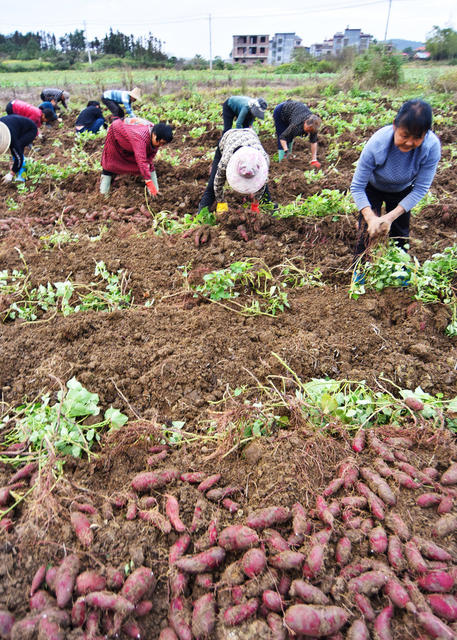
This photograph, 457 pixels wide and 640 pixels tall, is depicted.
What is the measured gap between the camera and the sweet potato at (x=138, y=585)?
156cm

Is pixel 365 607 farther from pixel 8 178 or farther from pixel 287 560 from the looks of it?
pixel 8 178

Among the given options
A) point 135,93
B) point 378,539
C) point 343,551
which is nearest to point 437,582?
point 378,539

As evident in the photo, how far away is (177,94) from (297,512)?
1870 centimetres

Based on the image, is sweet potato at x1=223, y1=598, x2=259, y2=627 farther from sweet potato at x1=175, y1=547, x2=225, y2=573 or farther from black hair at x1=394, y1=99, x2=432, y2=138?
black hair at x1=394, y1=99, x2=432, y2=138

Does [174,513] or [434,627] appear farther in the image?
[174,513]

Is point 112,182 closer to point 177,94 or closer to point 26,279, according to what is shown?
point 26,279

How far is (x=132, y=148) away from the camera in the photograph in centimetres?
597

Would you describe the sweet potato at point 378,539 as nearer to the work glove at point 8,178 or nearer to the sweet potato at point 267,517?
the sweet potato at point 267,517

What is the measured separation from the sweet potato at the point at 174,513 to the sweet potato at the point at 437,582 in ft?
3.35

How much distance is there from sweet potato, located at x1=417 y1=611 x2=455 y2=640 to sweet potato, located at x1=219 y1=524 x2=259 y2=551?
0.66m

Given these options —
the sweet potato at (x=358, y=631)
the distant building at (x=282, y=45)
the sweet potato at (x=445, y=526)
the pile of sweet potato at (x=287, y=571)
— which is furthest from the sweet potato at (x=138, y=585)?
the distant building at (x=282, y=45)

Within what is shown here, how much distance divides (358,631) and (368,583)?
0.18m

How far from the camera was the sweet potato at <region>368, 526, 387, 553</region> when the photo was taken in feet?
5.54

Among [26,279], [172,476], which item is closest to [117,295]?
[26,279]
